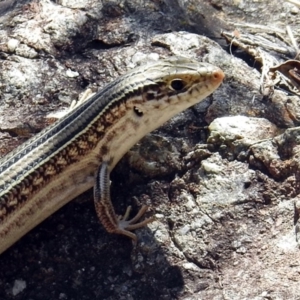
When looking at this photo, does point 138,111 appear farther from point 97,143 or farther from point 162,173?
point 162,173

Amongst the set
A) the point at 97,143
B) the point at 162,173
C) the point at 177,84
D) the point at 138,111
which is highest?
the point at 177,84

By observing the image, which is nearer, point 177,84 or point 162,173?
point 177,84

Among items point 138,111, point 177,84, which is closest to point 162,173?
point 138,111

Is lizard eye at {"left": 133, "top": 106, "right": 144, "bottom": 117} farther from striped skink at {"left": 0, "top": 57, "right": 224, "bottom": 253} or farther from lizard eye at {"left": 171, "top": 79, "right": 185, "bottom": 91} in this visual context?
lizard eye at {"left": 171, "top": 79, "right": 185, "bottom": 91}

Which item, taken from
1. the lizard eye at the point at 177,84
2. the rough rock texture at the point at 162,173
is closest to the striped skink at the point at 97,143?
the lizard eye at the point at 177,84

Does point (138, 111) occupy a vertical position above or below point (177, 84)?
below

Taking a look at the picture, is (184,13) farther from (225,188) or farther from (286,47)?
(225,188)
